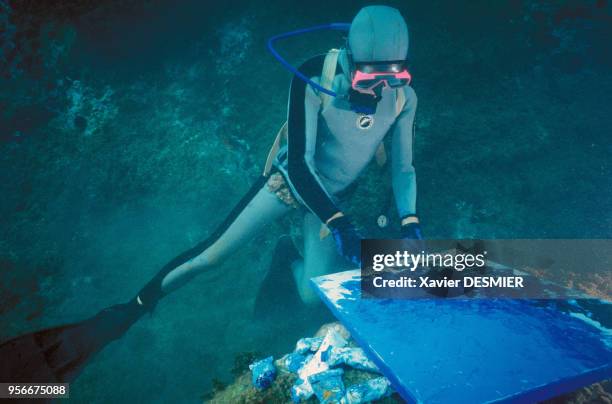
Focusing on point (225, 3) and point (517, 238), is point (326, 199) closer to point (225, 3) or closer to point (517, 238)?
point (517, 238)

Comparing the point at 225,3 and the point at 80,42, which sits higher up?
the point at 225,3

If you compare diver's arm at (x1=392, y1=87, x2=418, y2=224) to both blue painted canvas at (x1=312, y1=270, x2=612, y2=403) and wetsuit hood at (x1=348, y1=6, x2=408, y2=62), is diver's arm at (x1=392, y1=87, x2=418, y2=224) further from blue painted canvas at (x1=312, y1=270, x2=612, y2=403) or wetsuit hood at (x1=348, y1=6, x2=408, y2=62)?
blue painted canvas at (x1=312, y1=270, x2=612, y2=403)

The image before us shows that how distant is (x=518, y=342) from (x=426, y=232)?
1.73 metres

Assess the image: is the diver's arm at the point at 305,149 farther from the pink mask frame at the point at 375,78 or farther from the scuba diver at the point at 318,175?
the pink mask frame at the point at 375,78

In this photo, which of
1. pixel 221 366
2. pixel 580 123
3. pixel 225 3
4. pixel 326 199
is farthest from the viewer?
pixel 225 3

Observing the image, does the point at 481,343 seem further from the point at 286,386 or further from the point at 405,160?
the point at 405,160

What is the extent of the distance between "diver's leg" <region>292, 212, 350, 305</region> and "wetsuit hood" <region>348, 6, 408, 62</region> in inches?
59.8

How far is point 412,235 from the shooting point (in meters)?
2.42

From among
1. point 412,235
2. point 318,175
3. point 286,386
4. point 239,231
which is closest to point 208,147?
point 239,231

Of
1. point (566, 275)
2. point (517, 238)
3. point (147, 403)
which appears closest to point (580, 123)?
point (517, 238)

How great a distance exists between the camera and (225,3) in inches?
158

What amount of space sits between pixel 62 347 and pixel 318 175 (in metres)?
2.69

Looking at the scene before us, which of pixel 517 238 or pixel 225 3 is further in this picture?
pixel 225 3

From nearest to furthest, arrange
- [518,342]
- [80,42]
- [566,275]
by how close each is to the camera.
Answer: [518,342] → [566,275] → [80,42]
